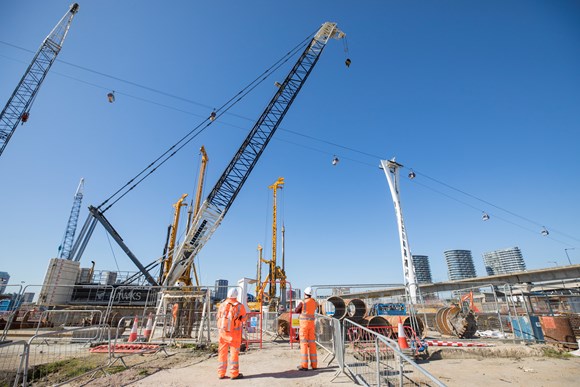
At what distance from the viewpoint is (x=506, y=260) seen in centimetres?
19112

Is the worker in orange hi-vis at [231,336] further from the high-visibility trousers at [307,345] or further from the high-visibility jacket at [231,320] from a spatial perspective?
the high-visibility trousers at [307,345]

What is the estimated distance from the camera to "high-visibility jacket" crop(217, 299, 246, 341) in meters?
5.93

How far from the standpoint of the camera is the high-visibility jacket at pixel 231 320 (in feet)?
19.4

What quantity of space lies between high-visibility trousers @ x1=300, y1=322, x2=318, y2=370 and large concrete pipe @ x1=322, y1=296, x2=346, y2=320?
17.1 ft

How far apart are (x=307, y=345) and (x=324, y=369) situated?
0.69 meters

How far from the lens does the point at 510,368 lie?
7.44 m

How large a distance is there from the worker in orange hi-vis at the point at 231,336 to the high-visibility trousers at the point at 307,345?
4.65ft

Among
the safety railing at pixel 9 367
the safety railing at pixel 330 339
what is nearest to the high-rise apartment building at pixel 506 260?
the safety railing at pixel 330 339

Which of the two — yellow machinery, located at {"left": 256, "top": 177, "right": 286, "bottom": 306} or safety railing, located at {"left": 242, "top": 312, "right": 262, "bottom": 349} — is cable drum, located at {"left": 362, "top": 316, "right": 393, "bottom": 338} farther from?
yellow machinery, located at {"left": 256, "top": 177, "right": 286, "bottom": 306}

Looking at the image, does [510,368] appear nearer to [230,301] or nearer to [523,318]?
[523,318]

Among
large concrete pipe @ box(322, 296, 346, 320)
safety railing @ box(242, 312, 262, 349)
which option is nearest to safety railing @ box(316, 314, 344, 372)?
large concrete pipe @ box(322, 296, 346, 320)

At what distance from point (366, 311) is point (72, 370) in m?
10.5

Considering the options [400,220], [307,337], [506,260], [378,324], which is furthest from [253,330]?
[506,260]

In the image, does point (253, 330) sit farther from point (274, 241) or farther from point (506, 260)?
point (506, 260)
